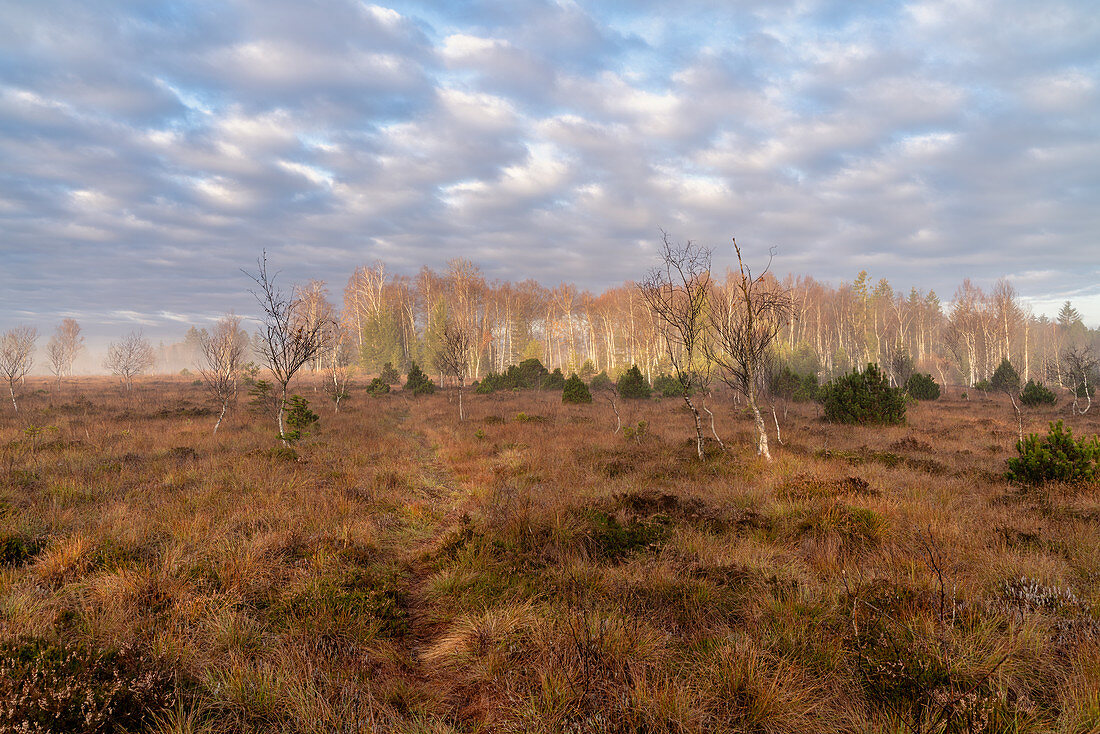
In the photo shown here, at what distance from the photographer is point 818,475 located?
315 inches

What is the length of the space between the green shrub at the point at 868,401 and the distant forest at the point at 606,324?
83.5 feet

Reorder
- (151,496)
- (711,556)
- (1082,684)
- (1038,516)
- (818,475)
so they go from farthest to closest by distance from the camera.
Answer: (818,475) < (151,496) < (1038,516) < (711,556) < (1082,684)

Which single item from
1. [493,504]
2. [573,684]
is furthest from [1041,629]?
[493,504]

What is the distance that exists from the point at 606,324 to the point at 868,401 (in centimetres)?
3568

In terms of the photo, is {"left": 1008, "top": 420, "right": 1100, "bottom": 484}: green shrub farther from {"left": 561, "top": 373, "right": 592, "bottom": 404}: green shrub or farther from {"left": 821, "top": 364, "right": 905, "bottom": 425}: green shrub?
{"left": 561, "top": 373, "right": 592, "bottom": 404}: green shrub

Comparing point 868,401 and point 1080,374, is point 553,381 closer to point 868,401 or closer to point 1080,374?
point 868,401

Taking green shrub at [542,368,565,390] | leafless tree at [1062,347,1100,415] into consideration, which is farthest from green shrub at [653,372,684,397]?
leafless tree at [1062,347,1100,415]

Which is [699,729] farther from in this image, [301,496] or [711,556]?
[301,496]

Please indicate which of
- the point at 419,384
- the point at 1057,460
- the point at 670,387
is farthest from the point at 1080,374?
the point at 419,384

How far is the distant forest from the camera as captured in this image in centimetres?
4612

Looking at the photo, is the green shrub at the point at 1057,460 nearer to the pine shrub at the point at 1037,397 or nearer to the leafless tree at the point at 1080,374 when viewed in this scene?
the leafless tree at the point at 1080,374

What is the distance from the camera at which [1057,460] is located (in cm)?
702

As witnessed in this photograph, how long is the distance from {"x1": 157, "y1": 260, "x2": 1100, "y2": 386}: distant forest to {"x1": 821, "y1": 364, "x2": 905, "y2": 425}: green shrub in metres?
25.5

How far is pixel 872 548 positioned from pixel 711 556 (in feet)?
6.46
